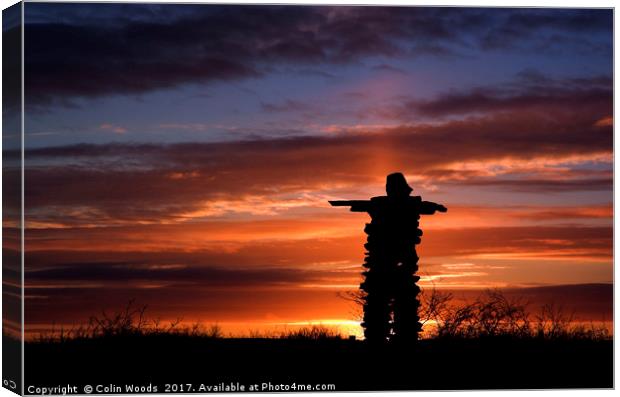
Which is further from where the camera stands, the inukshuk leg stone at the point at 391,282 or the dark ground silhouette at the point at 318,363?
the inukshuk leg stone at the point at 391,282

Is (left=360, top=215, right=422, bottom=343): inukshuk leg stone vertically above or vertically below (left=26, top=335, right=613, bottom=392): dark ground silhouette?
above

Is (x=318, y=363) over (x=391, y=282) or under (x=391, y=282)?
under

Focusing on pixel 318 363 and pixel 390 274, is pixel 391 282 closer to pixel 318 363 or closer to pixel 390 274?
pixel 390 274

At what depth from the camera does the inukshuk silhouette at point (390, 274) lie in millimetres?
20281

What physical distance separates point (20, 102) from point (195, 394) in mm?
4910

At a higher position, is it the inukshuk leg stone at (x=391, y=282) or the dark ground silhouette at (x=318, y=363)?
the inukshuk leg stone at (x=391, y=282)

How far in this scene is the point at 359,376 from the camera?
18.1 meters

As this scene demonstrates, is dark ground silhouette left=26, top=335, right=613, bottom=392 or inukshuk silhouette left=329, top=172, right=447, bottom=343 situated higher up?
inukshuk silhouette left=329, top=172, right=447, bottom=343

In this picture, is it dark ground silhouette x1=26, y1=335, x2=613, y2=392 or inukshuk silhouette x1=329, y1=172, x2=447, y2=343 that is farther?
inukshuk silhouette x1=329, y1=172, x2=447, y2=343

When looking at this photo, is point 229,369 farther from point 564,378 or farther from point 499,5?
point 499,5

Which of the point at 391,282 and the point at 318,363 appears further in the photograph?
the point at 391,282

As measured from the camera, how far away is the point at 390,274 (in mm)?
20516

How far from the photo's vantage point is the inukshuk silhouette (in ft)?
66.5

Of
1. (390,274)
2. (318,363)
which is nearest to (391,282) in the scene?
(390,274)
